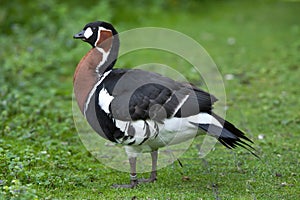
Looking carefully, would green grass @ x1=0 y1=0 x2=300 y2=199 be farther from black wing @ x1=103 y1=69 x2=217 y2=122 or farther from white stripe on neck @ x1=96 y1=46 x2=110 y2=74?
white stripe on neck @ x1=96 y1=46 x2=110 y2=74

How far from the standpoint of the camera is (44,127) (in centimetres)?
684

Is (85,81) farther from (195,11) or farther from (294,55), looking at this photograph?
(195,11)

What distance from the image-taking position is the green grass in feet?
16.8

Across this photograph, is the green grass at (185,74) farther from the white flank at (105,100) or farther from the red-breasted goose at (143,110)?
the white flank at (105,100)

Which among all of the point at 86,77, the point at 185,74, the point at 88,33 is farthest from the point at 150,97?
the point at 185,74

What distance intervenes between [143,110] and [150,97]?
0.52ft

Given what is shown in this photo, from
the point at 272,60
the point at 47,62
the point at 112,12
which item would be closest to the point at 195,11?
the point at 112,12

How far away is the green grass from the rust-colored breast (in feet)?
2.48

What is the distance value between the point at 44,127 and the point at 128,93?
2087mm

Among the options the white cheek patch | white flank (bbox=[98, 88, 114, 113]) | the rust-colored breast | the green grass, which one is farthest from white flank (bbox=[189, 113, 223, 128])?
the white cheek patch

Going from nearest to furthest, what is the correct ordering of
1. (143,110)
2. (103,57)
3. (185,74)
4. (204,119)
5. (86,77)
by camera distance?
1. (143,110)
2. (204,119)
3. (86,77)
4. (103,57)
5. (185,74)

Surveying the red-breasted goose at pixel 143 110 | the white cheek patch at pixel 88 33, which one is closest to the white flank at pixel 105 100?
the red-breasted goose at pixel 143 110

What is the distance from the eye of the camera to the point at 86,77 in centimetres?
536

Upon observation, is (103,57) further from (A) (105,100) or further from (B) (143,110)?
(B) (143,110)
